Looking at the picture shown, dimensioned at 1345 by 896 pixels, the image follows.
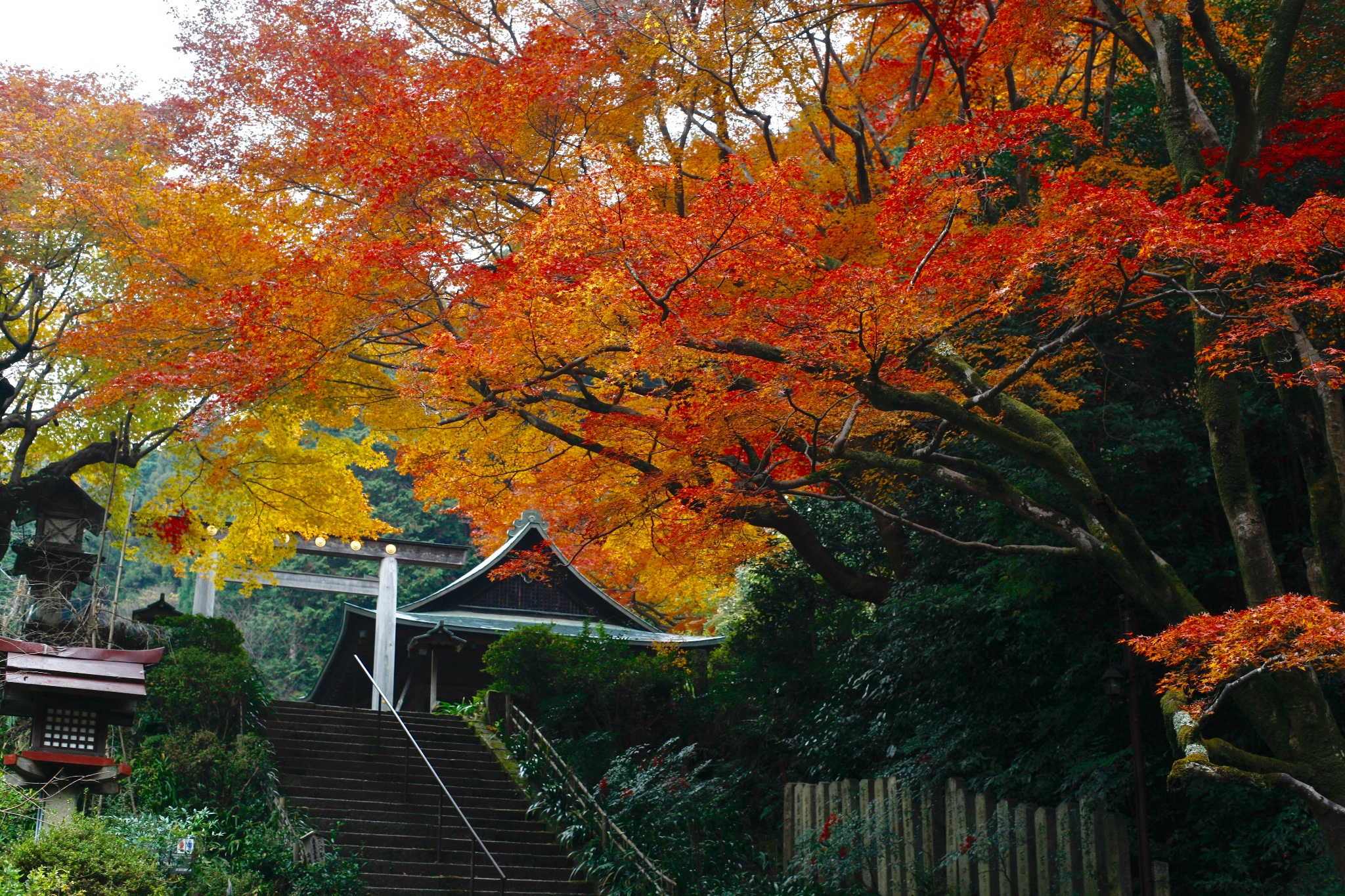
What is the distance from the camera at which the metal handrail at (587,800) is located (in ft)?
34.1

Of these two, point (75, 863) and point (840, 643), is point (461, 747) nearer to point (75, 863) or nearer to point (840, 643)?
point (840, 643)

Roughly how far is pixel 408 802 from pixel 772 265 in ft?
25.8

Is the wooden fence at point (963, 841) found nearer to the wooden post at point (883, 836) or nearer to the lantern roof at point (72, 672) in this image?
the wooden post at point (883, 836)

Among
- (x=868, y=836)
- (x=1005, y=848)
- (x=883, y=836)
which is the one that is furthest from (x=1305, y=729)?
(x=868, y=836)

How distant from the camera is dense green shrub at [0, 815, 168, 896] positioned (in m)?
7.10

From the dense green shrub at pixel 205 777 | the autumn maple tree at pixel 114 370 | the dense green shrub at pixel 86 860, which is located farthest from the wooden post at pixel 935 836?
the autumn maple tree at pixel 114 370

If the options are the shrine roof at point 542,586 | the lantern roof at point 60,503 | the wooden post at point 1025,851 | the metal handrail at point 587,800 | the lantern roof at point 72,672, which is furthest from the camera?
the shrine roof at point 542,586

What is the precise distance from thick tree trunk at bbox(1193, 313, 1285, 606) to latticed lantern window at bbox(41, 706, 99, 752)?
27.1 feet

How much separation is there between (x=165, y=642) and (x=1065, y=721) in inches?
400

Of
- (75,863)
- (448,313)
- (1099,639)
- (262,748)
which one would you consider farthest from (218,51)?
(1099,639)

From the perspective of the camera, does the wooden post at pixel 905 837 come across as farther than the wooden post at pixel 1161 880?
Yes

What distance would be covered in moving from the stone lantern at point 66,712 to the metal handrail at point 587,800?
5.22 metres

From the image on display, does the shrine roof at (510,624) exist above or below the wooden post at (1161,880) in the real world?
above

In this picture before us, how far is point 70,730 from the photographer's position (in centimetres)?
710
